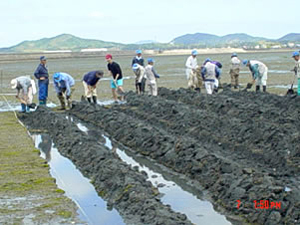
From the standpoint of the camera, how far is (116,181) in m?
8.20

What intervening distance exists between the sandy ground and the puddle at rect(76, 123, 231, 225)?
4.81 ft

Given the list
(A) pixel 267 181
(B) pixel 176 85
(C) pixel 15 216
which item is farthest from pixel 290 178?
(B) pixel 176 85

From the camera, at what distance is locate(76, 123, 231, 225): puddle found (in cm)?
715

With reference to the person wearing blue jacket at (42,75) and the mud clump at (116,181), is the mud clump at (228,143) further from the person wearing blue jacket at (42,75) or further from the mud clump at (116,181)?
the person wearing blue jacket at (42,75)

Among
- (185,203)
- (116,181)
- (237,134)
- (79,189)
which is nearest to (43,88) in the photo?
(237,134)

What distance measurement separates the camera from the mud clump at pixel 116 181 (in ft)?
22.6

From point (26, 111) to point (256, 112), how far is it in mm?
7050

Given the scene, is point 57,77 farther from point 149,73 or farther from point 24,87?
point 149,73

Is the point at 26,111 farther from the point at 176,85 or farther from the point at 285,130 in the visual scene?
the point at 176,85

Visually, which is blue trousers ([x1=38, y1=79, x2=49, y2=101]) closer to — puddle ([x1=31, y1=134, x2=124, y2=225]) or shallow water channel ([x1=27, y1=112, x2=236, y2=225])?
puddle ([x1=31, y1=134, x2=124, y2=225])

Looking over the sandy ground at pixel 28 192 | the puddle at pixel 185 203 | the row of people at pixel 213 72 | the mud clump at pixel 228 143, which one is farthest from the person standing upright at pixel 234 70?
the puddle at pixel 185 203

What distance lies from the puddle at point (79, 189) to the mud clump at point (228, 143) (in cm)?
160

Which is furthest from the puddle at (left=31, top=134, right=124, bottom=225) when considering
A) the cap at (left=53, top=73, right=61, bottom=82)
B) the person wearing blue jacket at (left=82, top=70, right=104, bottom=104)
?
the person wearing blue jacket at (left=82, top=70, right=104, bottom=104)

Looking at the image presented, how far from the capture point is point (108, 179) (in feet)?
28.0
